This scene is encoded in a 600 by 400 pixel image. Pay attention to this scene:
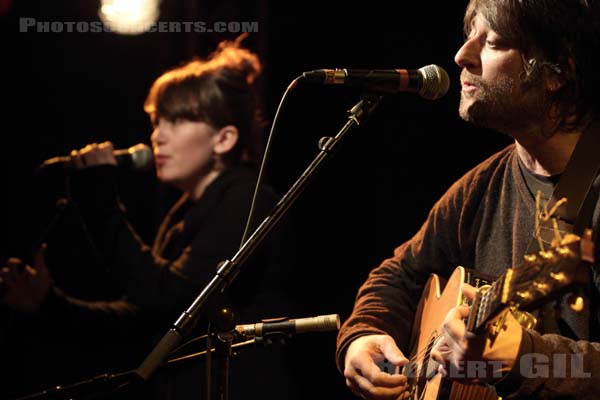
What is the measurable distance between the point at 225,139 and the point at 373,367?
166 centimetres

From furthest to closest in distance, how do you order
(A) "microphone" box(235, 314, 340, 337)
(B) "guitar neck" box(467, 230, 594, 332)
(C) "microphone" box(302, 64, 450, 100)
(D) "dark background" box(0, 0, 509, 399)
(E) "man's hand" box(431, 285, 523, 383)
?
1. (D) "dark background" box(0, 0, 509, 399)
2. (C) "microphone" box(302, 64, 450, 100)
3. (A) "microphone" box(235, 314, 340, 337)
4. (E) "man's hand" box(431, 285, 523, 383)
5. (B) "guitar neck" box(467, 230, 594, 332)

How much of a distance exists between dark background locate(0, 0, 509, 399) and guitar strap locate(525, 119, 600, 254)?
132 cm

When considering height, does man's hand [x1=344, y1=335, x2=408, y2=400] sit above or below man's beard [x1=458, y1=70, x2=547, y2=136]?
below

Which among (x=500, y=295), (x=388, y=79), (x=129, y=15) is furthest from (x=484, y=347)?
(x=129, y=15)

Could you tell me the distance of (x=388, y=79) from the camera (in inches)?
88.9

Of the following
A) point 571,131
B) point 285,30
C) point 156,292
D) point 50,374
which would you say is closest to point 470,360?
point 571,131

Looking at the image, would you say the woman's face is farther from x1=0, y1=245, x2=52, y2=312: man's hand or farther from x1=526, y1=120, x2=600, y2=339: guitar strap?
x1=526, y1=120, x2=600, y2=339: guitar strap

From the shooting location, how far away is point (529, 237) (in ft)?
8.18

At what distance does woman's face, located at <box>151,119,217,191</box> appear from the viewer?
12.5 ft

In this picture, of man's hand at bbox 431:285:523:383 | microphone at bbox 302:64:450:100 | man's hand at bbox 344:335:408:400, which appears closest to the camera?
man's hand at bbox 431:285:523:383

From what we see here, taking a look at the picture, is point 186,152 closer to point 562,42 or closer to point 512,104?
point 512,104

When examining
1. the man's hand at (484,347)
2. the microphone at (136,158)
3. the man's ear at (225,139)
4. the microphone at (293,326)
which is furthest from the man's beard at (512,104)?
the microphone at (136,158)

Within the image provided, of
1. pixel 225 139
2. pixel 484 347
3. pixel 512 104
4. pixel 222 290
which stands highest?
pixel 512 104

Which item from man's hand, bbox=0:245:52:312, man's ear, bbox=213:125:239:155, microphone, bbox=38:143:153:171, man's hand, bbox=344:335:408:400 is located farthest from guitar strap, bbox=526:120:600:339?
man's hand, bbox=0:245:52:312
